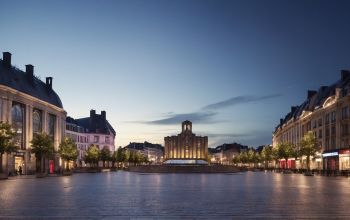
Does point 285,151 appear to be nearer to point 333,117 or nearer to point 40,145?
point 333,117

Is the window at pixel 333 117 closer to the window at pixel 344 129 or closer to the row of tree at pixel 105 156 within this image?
the window at pixel 344 129

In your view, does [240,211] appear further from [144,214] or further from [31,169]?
[31,169]

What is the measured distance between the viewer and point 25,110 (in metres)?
86.2

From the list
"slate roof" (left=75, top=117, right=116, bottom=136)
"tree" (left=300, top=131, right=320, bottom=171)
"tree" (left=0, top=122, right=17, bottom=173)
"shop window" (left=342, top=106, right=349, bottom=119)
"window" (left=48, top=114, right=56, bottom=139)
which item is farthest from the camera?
"slate roof" (left=75, top=117, right=116, bottom=136)

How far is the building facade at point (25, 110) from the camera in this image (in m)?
79.1

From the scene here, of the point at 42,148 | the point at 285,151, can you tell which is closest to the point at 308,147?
the point at 285,151

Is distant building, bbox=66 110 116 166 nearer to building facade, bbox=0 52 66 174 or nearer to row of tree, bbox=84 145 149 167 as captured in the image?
row of tree, bbox=84 145 149 167

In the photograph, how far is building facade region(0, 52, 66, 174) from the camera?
259ft

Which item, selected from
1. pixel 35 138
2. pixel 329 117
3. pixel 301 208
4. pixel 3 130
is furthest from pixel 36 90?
pixel 301 208

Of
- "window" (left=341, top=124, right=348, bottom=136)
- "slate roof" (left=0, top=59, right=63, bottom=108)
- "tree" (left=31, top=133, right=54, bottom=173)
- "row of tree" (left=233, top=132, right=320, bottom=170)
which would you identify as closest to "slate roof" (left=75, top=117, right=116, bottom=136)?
"row of tree" (left=233, top=132, right=320, bottom=170)

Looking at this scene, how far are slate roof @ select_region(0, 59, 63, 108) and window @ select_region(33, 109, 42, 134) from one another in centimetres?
308

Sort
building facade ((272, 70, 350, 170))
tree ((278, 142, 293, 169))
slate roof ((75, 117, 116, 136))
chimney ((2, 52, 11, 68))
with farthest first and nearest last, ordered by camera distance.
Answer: slate roof ((75, 117, 116, 136)) < tree ((278, 142, 293, 169)) < building facade ((272, 70, 350, 170)) < chimney ((2, 52, 11, 68))

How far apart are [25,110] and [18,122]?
3.28 metres

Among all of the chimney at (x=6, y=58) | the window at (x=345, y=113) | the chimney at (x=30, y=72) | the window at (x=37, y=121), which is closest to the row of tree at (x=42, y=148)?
the window at (x=37, y=121)
